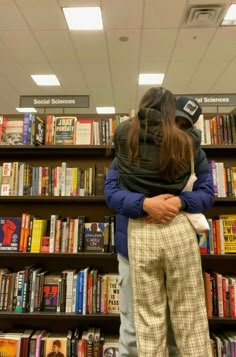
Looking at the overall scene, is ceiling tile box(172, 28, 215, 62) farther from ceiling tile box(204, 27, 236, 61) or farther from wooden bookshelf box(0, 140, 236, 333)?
wooden bookshelf box(0, 140, 236, 333)

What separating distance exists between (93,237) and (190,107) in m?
1.10

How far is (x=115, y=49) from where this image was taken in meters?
3.88

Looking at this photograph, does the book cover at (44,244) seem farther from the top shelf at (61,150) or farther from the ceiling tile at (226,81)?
the ceiling tile at (226,81)

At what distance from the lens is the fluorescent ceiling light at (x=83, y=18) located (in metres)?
3.13

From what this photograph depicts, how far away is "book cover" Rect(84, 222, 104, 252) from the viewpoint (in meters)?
1.96

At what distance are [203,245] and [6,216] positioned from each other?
1.44 meters

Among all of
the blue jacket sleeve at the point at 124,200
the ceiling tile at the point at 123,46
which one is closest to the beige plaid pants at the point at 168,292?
the blue jacket sleeve at the point at 124,200

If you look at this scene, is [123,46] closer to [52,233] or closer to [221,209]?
[221,209]

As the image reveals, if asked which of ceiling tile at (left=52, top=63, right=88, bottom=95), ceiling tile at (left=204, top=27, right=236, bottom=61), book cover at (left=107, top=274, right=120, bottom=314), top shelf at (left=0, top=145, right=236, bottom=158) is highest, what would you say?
ceiling tile at (left=52, top=63, right=88, bottom=95)

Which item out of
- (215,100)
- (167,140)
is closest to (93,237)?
(167,140)

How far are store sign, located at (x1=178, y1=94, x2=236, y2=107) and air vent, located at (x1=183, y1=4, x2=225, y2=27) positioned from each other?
1.23m

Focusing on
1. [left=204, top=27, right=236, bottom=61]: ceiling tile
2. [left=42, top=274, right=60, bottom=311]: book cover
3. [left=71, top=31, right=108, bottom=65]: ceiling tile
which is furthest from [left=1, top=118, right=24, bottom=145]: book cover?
[left=204, top=27, right=236, bottom=61]: ceiling tile

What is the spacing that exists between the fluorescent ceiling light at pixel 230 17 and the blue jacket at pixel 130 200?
102 inches

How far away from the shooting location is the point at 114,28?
3.43 meters
